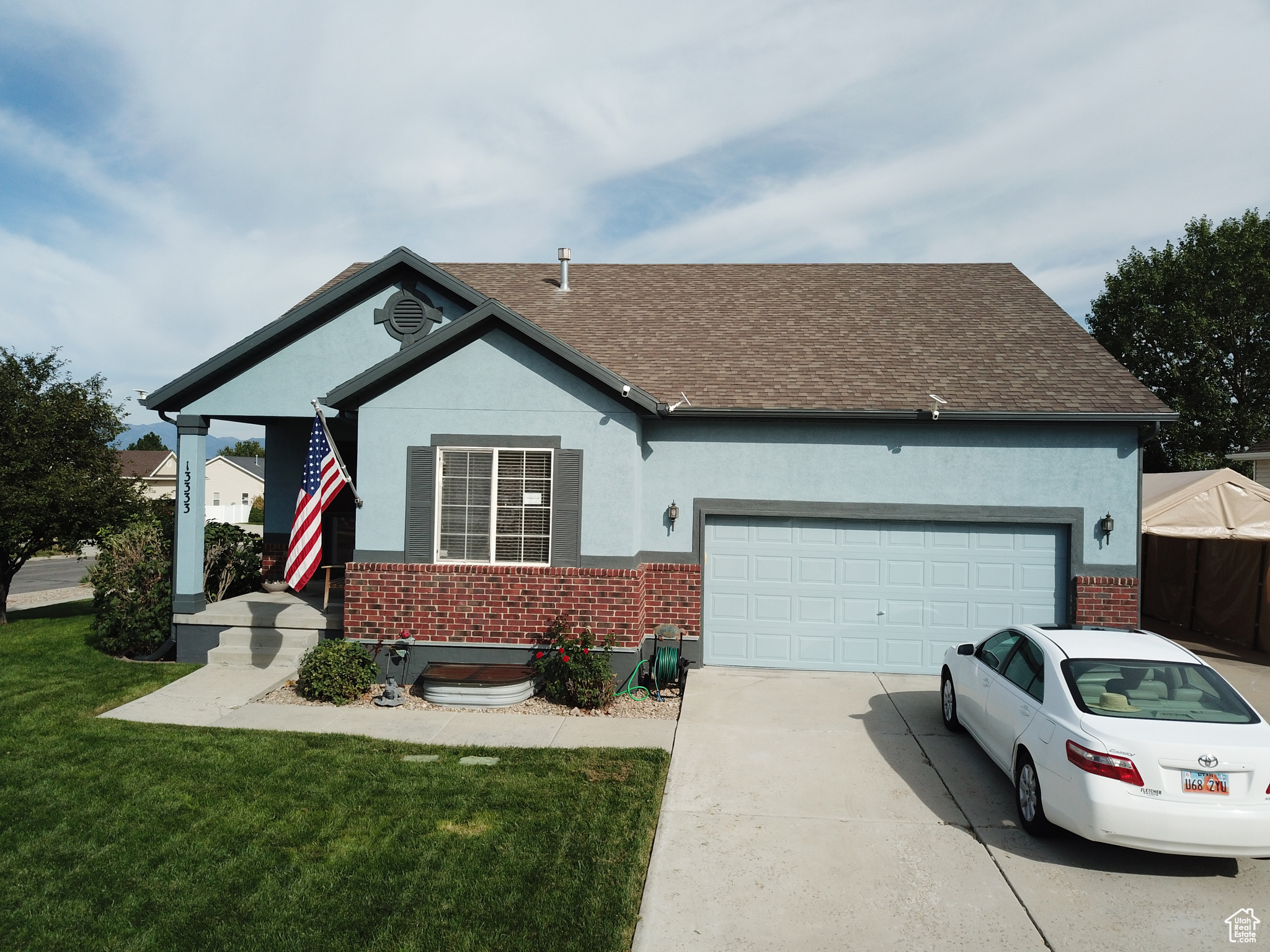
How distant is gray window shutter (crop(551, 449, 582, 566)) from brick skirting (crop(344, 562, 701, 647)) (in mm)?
412

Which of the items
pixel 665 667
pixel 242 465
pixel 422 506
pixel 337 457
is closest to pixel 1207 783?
pixel 665 667

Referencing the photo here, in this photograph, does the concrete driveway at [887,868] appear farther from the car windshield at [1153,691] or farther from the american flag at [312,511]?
the american flag at [312,511]

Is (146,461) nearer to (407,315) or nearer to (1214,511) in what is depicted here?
(407,315)

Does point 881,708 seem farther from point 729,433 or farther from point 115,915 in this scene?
point 115,915

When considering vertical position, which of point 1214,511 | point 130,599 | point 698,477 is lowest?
point 130,599

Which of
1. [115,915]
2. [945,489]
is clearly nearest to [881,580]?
[945,489]

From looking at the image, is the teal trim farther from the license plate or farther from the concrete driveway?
the license plate

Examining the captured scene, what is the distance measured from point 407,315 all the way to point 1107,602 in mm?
10784

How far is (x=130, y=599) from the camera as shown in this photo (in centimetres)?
1151

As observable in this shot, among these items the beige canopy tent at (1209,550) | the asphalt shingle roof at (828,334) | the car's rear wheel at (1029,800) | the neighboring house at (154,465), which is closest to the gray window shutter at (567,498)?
the asphalt shingle roof at (828,334)

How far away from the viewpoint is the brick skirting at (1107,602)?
10.5 meters

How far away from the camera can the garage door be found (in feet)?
35.6

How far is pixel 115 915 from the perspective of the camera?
192 inches

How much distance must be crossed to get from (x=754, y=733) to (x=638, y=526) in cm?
351
